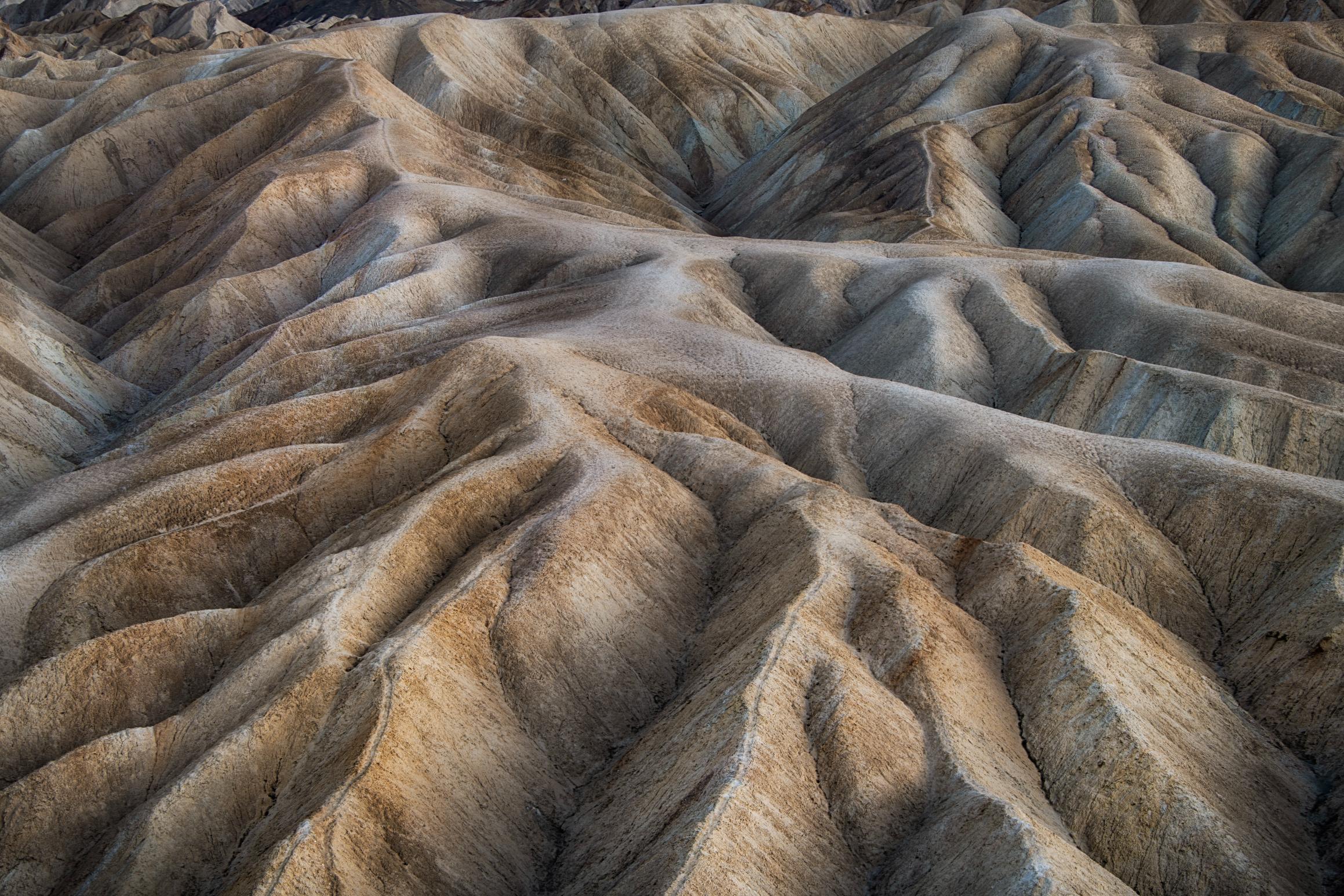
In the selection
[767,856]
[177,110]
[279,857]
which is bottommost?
[767,856]

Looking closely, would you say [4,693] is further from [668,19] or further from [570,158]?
[668,19]

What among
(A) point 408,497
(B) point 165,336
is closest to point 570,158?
(B) point 165,336

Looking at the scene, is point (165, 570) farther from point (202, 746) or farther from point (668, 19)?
point (668, 19)

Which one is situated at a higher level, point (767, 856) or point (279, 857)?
point (279, 857)

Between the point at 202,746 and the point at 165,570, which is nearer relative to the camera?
the point at 202,746

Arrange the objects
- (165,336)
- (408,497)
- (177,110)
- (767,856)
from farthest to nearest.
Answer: (177,110)
(165,336)
(408,497)
(767,856)

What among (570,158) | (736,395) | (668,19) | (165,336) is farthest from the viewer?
(668,19)
